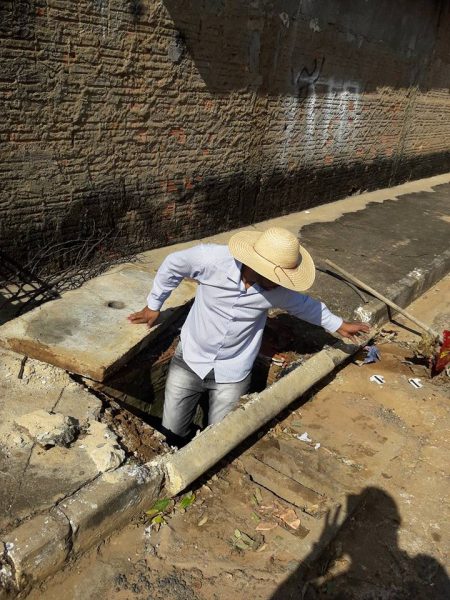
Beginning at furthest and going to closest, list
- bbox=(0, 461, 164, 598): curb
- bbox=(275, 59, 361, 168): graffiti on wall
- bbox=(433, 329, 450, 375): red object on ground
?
1. bbox=(275, 59, 361, 168): graffiti on wall
2. bbox=(433, 329, 450, 375): red object on ground
3. bbox=(0, 461, 164, 598): curb

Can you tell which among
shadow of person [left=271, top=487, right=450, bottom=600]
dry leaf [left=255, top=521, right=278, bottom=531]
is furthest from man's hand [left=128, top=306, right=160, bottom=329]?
shadow of person [left=271, top=487, right=450, bottom=600]

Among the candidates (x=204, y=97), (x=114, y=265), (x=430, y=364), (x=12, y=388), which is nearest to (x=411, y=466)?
(x=430, y=364)

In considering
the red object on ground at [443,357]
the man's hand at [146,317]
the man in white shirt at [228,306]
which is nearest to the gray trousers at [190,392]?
the man in white shirt at [228,306]

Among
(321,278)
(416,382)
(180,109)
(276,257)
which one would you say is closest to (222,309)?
(276,257)

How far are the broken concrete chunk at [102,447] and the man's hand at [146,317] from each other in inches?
39.7

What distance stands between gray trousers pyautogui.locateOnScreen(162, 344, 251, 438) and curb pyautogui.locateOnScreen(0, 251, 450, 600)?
0.18 m

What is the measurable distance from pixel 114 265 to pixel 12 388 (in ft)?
7.63

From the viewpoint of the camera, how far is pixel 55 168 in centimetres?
482

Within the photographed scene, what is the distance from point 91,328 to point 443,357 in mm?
3231

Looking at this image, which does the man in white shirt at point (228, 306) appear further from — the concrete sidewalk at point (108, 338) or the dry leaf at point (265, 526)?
the dry leaf at point (265, 526)

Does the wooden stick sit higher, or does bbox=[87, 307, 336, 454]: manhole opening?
the wooden stick

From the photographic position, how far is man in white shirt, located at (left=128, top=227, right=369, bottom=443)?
3.08 meters

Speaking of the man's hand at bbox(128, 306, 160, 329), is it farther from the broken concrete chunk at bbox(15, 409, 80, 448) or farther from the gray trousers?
the broken concrete chunk at bbox(15, 409, 80, 448)

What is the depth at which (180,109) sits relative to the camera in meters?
5.85
